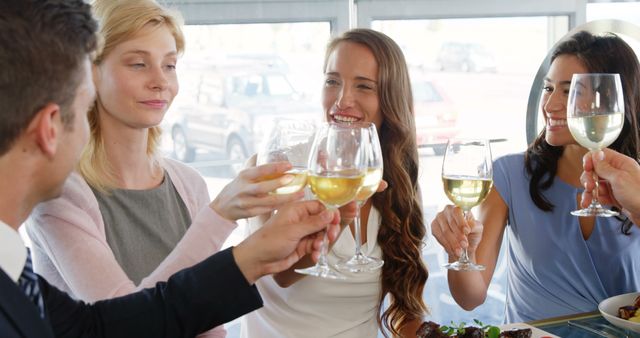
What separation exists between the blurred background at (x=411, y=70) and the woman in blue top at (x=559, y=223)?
0.42 metres

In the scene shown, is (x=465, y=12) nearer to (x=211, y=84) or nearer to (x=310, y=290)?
(x=211, y=84)

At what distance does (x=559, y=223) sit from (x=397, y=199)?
1.91 ft

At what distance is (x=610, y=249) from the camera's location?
2.57m

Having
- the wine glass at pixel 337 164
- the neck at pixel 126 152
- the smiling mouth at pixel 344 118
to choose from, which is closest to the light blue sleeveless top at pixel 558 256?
the smiling mouth at pixel 344 118

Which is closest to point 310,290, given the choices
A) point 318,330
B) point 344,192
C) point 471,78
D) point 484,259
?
point 318,330

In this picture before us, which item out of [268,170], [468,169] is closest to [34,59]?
[268,170]

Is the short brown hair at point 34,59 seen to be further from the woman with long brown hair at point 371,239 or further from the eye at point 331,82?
the eye at point 331,82

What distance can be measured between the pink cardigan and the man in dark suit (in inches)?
7.6

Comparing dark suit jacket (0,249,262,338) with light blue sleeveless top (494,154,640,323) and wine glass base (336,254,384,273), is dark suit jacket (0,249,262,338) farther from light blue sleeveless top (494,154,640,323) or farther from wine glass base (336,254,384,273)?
light blue sleeveless top (494,154,640,323)

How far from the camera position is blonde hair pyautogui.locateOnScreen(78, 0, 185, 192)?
2.06 m

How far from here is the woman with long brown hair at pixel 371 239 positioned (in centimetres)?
239

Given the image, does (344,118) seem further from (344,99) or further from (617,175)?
(617,175)

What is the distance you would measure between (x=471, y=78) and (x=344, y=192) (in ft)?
8.85

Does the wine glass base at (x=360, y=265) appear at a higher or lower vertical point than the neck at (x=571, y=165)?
lower
